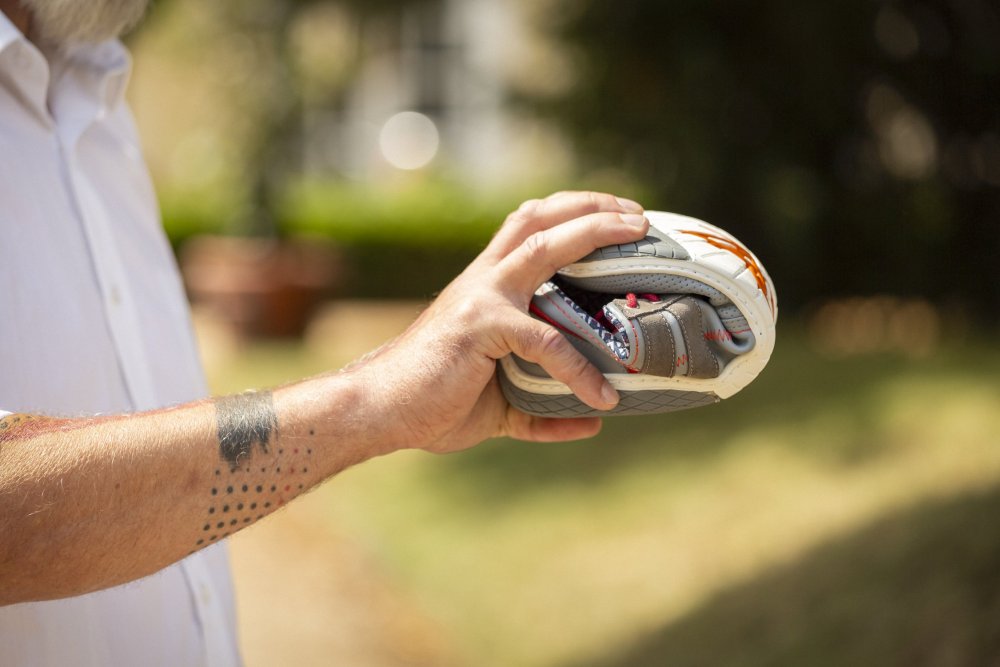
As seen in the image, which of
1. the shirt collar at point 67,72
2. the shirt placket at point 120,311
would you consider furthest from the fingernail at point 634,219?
the shirt collar at point 67,72

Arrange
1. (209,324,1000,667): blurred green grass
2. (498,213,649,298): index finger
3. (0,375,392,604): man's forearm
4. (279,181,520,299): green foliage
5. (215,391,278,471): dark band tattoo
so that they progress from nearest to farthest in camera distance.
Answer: (0,375,392,604): man's forearm < (215,391,278,471): dark band tattoo < (498,213,649,298): index finger < (209,324,1000,667): blurred green grass < (279,181,520,299): green foliage

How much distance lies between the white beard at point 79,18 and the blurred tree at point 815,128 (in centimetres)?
723

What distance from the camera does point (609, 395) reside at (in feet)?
5.30

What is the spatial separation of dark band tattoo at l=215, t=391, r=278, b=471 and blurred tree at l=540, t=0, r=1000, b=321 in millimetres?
7717

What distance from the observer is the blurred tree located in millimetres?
8695

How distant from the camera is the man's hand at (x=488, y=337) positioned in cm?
153

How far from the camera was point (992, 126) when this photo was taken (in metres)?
8.81

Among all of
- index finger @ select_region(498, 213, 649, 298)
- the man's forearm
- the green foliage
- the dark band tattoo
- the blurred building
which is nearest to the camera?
the man's forearm

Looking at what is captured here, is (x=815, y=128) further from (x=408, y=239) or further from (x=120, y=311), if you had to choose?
(x=120, y=311)

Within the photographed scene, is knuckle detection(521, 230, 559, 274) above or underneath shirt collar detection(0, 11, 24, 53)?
underneath

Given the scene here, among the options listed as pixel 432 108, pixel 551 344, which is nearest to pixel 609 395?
pixel 551 344

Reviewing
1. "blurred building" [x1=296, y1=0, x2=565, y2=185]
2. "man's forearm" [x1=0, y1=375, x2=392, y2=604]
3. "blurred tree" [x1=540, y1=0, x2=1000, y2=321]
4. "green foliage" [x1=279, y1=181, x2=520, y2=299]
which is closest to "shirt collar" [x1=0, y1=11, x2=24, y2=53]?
"man's forearm" [x1=0, y1=375, x2=392, y2=604]

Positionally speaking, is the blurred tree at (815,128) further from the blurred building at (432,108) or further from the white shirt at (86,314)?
the blurred building at (432,108)

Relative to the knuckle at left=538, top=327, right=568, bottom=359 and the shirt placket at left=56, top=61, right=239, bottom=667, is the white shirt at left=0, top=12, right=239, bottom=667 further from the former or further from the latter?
the knuckle at left=538, top=327, right=568, bottom=359
